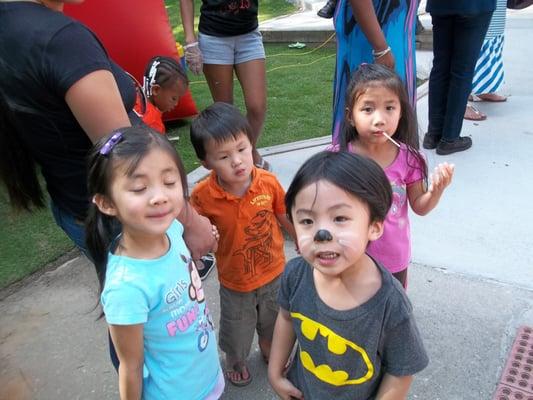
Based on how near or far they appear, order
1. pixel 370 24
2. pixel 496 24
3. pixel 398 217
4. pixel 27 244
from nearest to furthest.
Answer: pixel 398 217 → pixel 370 24 → pixel 27 244 → pixel 496 24

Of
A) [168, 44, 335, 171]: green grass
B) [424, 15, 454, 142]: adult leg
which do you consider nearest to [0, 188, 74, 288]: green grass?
[168, 44, 335, 171]: green grass

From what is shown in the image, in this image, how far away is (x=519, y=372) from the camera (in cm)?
208

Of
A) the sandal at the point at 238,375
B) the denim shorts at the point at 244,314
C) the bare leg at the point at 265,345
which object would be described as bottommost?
the sandal at the point at 238,375

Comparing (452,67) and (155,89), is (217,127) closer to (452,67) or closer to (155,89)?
(155,89)

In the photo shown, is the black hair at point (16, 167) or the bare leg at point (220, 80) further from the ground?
the black hair at point (16, 167)

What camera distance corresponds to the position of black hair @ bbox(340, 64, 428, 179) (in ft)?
6.06

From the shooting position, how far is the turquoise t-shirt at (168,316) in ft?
4.38

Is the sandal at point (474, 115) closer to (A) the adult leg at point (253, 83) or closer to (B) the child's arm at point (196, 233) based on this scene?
(A) the adult leg at point (253, 83)

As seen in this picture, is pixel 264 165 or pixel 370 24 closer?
pixel 370 24

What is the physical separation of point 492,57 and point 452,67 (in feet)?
3.88

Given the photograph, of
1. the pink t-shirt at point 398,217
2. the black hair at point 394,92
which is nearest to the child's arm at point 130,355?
the pink t-shirt at point 398,217

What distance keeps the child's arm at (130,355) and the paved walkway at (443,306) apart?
31.9 inches

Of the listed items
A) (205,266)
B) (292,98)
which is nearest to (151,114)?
(205,266)

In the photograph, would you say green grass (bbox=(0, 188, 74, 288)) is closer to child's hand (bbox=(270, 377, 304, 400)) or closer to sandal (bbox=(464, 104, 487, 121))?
child's hand (bbox=(270, 377, 304, 400))
